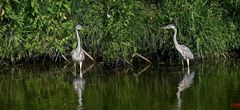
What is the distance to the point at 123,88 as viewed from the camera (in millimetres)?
16375

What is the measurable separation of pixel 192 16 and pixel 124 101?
656 centimetres

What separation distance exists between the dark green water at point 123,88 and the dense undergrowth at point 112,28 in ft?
2.07

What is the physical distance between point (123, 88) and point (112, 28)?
3668 mm

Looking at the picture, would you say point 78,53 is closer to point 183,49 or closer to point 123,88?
point 183,49

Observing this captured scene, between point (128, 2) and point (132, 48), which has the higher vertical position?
point (128, 2)

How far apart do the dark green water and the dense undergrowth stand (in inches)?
24.8

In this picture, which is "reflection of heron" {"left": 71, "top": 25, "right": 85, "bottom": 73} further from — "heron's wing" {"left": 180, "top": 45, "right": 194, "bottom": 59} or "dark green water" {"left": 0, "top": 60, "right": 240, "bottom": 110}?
"heron's wing" {"left": 180, "top": 45, "right": 194, "bottom": 59}

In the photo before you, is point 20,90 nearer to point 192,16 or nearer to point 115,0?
point 115,0

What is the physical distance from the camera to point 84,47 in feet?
69.9

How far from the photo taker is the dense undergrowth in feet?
64.5

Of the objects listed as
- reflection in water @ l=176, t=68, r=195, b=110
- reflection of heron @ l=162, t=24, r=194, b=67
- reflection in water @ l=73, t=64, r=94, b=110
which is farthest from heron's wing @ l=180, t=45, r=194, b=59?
reflection in water @ l=73, t=64, r=94, b=110

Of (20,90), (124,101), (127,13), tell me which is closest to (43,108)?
(124,101)

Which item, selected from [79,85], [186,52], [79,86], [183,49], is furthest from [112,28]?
[79,86]

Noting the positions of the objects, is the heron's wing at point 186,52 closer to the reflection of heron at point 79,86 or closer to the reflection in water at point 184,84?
the reflection in water at point 184,84
